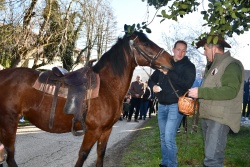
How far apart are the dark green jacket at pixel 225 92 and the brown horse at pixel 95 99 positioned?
922mm

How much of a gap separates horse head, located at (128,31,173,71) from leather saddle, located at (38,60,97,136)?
75 cm

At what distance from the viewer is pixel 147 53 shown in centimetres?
404

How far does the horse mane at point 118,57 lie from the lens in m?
4.10

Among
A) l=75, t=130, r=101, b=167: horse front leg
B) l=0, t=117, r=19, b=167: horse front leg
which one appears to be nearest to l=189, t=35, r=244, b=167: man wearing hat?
l=75, t=130, r=101, b=167: horse front leg

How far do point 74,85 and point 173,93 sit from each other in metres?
1.62

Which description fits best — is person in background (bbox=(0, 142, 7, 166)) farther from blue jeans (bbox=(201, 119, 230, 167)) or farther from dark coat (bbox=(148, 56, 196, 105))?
blue jeans (bbox=(201, 119, 230, 167))

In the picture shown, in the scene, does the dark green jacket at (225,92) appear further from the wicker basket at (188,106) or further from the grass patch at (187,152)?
the grass patch at (187,152)

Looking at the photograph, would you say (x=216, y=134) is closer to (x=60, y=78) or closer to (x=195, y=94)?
(x=195, y=94)

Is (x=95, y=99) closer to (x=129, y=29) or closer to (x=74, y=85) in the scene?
(x=74, y=85)

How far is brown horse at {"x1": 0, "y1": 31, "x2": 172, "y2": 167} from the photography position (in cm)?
384

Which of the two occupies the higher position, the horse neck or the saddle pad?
the horse neck

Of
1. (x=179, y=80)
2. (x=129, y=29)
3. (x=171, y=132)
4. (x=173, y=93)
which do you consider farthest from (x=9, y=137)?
(x=179, y=80)

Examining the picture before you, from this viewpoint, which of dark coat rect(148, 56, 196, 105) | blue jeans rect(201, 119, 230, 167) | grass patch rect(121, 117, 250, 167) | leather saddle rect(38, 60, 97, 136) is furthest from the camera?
grass patch rect(121, 117, 250, 167)

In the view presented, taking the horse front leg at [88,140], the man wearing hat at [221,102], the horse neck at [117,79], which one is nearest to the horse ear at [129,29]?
the horse neck at [117,79]
